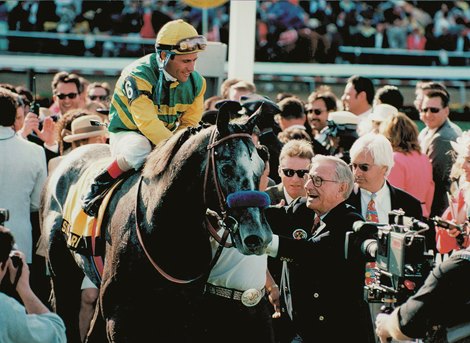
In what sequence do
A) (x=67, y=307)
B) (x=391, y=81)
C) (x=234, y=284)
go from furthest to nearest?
(x=391, y=81) < (x=67, y=307) < (x=234, y=284)

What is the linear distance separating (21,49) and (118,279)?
14.9 metres

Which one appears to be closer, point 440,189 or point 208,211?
point 208,211

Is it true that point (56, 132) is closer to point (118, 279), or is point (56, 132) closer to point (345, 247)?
point (118, 279)

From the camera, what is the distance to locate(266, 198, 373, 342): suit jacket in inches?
227

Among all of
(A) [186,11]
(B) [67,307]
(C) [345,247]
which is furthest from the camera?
(A) [186,11]

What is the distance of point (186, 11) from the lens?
74.0 feet

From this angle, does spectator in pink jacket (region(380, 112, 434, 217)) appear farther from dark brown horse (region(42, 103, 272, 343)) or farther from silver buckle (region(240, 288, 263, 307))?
dark brown horse (region(42, 103, 272, 343))

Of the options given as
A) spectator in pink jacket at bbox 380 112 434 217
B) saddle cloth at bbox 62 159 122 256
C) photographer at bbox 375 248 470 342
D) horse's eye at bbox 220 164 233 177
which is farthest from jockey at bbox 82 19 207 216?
photographer at bbox 375 248 470 342

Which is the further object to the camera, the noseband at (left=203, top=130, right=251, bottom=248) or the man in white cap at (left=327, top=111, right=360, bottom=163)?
the man in white cap at (left=327, top=111, right=360, bottom=163)

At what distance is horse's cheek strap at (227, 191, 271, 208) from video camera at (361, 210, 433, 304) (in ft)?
2.23

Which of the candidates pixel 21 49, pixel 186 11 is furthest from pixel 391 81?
pixel 21 49

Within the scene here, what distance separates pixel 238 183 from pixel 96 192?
148 centimetres

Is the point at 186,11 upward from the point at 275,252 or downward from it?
upward

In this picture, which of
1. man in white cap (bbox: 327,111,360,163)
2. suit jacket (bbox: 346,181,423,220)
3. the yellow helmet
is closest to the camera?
the yellow helmet
